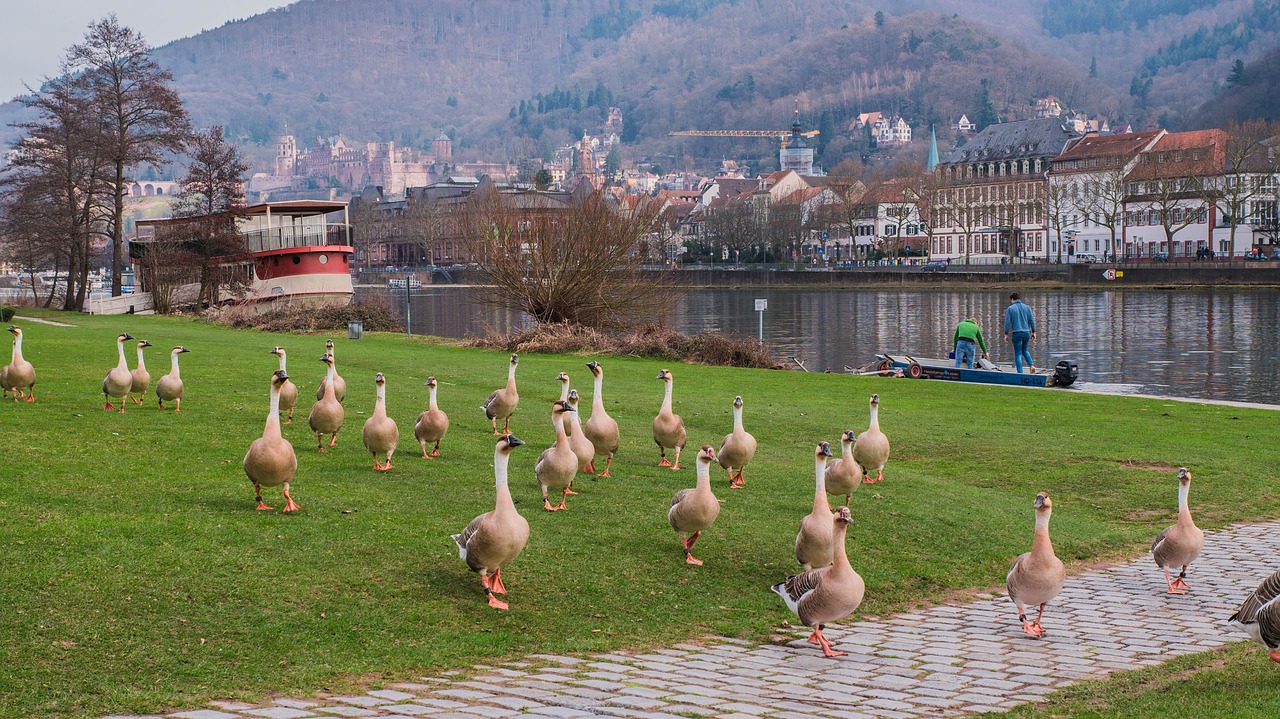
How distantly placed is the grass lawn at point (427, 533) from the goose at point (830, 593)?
0.64 m

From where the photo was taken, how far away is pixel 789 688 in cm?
798

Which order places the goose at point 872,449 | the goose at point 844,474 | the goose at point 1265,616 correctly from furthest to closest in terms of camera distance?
the goose at point 872,449
the goose at point 844,474
the goose at point 1265,616

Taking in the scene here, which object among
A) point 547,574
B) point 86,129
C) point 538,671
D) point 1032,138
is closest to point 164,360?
point 547,574

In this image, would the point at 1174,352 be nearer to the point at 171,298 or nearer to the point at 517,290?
the point at 517,290

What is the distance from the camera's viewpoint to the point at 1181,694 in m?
7.71

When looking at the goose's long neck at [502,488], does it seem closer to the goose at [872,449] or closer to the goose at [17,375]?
the goose at [872,449]

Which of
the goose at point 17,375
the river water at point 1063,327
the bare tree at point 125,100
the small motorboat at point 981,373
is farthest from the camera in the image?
the bare tree at point 125,100

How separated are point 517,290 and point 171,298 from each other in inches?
1244

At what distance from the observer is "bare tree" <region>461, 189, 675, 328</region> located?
142ft

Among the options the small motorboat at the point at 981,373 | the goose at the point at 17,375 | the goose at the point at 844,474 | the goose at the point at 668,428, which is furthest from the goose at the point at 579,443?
the small motorboat at the point at 981,373

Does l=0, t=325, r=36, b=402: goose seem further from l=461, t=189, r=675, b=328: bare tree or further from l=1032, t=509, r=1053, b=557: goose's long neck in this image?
l=461, t=189, r=675, b=328: bare tree

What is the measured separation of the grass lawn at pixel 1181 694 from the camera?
731 cm

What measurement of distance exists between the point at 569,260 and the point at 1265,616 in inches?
1430

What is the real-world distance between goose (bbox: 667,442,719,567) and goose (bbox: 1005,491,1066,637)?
9.23ft
